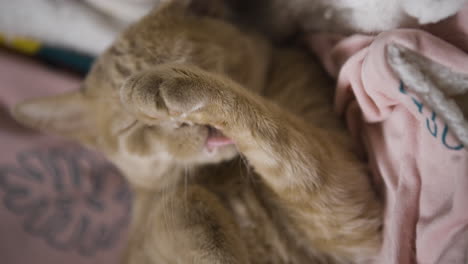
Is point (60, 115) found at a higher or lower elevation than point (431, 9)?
higher

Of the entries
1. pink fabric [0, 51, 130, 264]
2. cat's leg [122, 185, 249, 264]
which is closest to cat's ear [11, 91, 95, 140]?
pink fabric [0, 51, 130, 264]

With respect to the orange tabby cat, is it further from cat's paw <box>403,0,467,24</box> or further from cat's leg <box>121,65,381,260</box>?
cat's paw <box>403,0,467,24</box>

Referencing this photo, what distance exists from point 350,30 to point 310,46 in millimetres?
228

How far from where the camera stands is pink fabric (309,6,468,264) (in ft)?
1.79

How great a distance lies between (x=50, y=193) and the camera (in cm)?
112

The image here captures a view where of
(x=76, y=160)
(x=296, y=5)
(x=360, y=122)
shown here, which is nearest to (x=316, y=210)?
(x=360, y=122)

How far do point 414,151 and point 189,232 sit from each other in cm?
48

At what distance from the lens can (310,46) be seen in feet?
3.22

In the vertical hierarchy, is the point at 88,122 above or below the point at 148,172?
above

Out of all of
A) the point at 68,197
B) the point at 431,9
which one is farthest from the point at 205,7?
the point at 68,197

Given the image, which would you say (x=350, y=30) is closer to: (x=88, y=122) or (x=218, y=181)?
(x=218, y=181)

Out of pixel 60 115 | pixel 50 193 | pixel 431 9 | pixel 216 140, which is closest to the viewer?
pixel 431 9

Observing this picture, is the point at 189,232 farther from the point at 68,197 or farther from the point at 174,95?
the point at 68,197

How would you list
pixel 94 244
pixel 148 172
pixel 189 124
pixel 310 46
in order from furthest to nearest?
pixel 94 244, pixel 310 46, pixel 148 172, pixel 189 124
